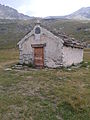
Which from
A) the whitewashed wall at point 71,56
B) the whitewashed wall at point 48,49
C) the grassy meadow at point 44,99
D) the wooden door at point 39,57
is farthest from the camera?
the wooden door at point 39,57

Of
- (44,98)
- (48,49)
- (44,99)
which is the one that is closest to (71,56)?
(48,49)

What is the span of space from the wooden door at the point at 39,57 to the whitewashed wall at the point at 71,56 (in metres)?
2.38

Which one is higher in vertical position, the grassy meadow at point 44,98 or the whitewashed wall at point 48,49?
the whitewashed wall at point 48,49

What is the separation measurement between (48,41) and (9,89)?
12.2 m

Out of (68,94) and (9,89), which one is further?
(9,89)

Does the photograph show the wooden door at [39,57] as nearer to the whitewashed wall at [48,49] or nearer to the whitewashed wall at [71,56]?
the whitewashed wall at [48,49]

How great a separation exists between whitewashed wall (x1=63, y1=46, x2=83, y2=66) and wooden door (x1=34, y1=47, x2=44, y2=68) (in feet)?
7.82

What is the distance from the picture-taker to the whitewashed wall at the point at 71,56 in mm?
25938

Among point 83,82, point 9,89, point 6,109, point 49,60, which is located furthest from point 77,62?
point 6,109

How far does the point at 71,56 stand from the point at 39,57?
151 inches

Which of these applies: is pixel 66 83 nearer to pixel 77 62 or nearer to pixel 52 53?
pixel 52 53

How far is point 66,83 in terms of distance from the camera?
16500mm

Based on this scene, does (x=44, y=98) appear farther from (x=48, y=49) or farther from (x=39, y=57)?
(x=39, y=57)

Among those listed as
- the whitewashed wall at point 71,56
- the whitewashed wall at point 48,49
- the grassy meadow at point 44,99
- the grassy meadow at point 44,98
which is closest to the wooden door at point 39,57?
the whitewashed wall at point 48,49
